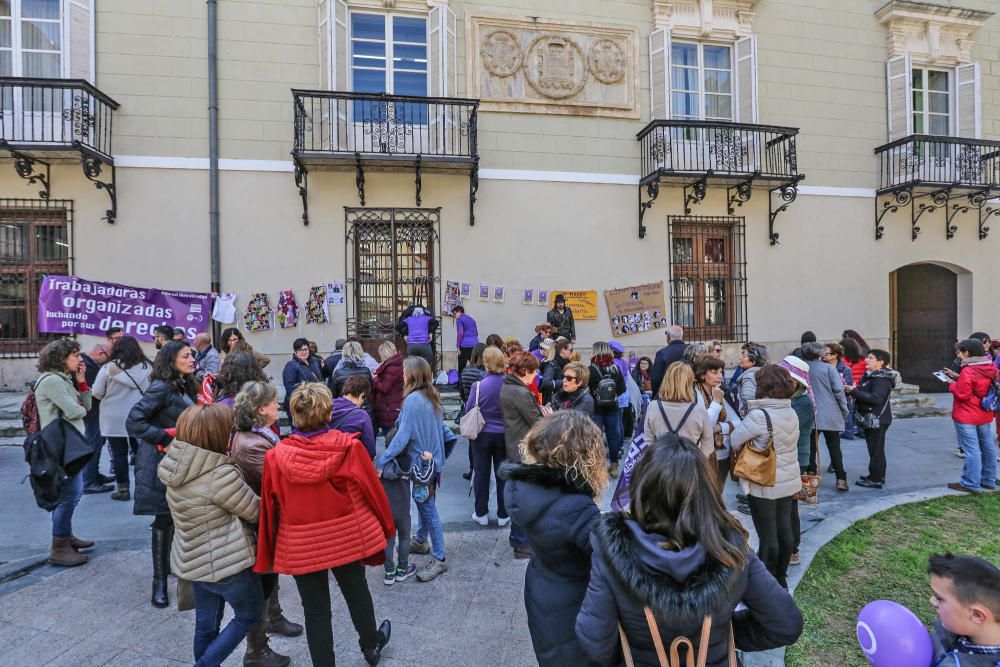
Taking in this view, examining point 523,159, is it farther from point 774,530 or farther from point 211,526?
point 211,526

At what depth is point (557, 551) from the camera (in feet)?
6.94

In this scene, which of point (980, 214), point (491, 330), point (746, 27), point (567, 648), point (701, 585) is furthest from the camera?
point (980, 214)

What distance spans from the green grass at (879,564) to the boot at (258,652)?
300 cm

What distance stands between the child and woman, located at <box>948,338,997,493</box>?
17.5 feet

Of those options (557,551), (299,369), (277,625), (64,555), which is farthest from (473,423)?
(64,555)

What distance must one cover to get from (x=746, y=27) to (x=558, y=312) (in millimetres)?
7521

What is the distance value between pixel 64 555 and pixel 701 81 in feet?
42.1

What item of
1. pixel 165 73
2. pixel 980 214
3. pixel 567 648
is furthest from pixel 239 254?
pixel 980 214

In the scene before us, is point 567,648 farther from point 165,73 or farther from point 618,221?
point 165,73

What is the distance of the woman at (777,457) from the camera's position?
12.1 feet

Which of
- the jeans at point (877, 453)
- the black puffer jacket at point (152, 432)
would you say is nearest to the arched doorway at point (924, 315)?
the jeans at point (877, 453)

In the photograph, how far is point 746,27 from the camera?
11461 millimetres

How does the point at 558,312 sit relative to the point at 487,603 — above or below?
above

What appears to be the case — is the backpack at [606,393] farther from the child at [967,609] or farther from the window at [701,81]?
the window at [701,81]
